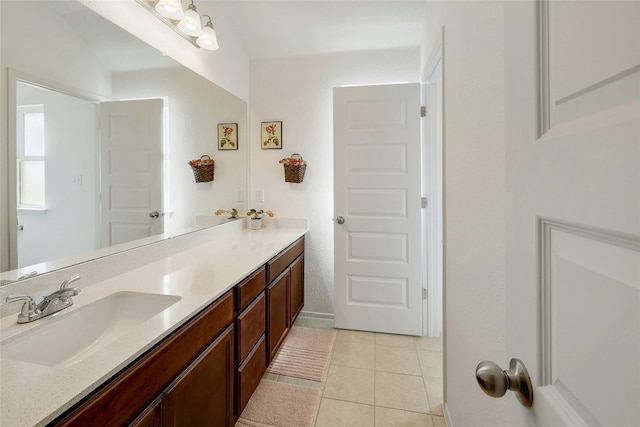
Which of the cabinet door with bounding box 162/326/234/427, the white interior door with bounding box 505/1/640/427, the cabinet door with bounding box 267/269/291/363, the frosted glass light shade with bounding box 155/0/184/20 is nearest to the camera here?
the white interior door with bounding box 505/1/640/427

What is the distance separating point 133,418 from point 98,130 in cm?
117

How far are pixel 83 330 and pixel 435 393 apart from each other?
6.04 feet

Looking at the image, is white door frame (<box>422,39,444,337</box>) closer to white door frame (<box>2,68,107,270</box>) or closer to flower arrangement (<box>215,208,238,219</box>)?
flower arrangement (<box>215,208,238,219</box>)

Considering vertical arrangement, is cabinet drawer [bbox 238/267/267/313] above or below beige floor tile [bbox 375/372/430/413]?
above

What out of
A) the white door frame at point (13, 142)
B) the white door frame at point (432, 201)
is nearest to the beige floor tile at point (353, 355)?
the white door frame at point (432, 201)

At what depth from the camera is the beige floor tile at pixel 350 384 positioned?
1748mm

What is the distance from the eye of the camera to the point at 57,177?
3.85 ft

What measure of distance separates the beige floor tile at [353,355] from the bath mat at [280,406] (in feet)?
1.15

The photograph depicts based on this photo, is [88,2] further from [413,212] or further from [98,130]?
[413,212]

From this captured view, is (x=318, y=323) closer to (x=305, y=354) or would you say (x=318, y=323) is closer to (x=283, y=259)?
(x=305, y=354)

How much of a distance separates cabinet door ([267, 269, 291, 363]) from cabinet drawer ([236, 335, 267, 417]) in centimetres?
10

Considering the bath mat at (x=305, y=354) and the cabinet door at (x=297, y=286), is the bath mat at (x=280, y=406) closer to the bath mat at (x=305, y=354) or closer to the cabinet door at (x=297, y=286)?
the bath mat at (x=305, y=354)

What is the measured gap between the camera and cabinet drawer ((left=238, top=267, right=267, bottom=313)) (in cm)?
142

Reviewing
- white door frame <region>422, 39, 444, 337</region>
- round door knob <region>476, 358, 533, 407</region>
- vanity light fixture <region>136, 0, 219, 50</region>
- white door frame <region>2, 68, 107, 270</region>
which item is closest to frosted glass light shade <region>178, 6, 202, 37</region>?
vanity light fixture <region>136, 0, 219, 50</region>
